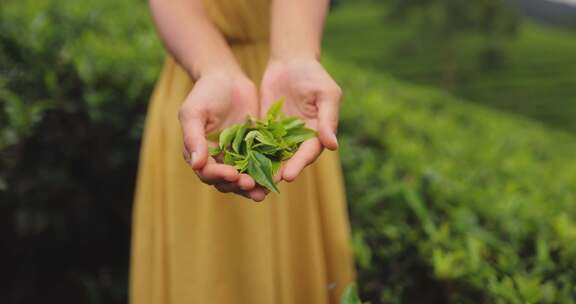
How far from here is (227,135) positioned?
1.27 meters

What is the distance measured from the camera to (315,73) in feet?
4.29

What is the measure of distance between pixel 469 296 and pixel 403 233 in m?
0.33

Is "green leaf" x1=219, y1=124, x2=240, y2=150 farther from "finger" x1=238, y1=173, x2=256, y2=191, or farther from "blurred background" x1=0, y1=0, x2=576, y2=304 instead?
"blurred background" x1=0, y1=0, x2=576, y2=304

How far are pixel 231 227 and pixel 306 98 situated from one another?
1.43 ft

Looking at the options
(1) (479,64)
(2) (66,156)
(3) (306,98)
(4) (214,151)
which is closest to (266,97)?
(3) (306,98)

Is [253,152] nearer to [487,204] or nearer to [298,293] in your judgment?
[298,293]

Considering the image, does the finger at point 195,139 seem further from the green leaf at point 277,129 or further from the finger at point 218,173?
the green leaf at point 277,129

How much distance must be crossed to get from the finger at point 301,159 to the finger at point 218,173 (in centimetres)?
10

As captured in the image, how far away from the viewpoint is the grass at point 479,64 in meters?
25.1

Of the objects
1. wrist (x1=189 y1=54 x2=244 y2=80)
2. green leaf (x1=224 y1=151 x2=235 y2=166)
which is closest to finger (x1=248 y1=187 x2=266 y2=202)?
green leaf (x1=224 y1=151 x2=235 y2=166)

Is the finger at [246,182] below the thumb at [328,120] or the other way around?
below

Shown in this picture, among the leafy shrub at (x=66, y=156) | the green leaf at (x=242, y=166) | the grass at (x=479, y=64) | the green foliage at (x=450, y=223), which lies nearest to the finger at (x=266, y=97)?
the green leaf at (x=242, y=166)

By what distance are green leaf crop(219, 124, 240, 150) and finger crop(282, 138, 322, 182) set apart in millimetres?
158

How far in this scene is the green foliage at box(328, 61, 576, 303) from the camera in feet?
5.63
